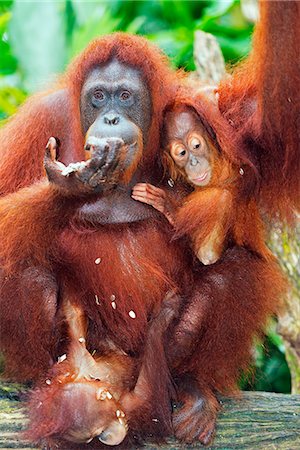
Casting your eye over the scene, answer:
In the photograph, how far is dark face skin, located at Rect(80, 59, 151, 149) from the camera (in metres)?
3.07

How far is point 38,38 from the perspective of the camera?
6.09 meters

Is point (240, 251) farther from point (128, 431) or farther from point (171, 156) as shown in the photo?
point (128, 431)

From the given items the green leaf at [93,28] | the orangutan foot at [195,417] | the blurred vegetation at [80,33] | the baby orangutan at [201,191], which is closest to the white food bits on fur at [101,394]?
the orangutan foot at [195,417]

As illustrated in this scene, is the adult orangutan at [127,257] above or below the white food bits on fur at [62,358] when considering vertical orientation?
above

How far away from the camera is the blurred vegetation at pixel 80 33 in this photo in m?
5.92

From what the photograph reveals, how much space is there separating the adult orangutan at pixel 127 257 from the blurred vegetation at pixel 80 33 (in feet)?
7.22

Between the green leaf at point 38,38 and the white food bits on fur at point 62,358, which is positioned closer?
the white food bits on fur at point 62,358

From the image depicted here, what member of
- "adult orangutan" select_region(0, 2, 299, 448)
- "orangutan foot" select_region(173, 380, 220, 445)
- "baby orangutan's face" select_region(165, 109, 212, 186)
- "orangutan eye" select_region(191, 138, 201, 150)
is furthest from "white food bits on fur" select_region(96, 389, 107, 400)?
"orangutan eye" select_region(191, 138, 201, 150)

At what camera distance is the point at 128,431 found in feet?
9.95

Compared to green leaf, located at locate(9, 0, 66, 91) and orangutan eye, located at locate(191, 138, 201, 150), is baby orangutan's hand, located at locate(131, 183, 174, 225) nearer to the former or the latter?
orangutan eye, located at locate(191, 138, 201, 150)

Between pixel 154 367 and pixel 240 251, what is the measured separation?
0.59 m

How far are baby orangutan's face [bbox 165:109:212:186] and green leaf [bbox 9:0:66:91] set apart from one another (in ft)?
9.15

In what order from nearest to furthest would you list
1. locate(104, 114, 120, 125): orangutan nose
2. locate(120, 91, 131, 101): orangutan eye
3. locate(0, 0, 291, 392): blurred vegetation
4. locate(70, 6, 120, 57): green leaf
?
locate(104, 114, 120, 125): orangutan nose → locate(120, 91, 131, 101): orangutan eye → locate(0, 0, 291, 392): blurred vegetation → locate(70, 6, 120, 57): green leaf

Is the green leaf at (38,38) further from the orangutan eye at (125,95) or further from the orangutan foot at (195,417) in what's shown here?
the orangutan foot at (195,417)
